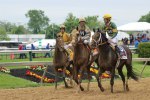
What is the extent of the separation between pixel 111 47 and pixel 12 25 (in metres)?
124

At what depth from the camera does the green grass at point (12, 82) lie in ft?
55.7

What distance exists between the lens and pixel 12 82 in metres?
17.6

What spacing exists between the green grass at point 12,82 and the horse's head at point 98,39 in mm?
4322

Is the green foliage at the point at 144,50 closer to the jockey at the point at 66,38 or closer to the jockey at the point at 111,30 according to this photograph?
the jockey at the point at 66,38

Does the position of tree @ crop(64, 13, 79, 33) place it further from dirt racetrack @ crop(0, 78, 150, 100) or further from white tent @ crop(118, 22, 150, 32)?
dirt racetrack @ crop(0, 78, 150, 100)

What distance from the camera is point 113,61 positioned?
1441 cm

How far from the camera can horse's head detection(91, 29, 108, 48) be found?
13.8m

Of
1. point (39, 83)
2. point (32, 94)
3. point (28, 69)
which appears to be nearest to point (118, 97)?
point (32, 94)

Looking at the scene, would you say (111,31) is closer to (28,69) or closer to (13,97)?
(13,97)

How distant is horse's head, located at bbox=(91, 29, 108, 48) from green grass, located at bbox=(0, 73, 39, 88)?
432cm

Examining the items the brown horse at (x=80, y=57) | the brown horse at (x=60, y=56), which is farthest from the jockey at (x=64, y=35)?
the brown horse at (x=80, y=57)

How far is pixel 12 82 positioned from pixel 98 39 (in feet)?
17.3

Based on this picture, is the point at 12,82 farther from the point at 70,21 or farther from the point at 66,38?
the point at 70,21

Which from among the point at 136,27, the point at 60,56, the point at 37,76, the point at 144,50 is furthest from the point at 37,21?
the point at 60,56
